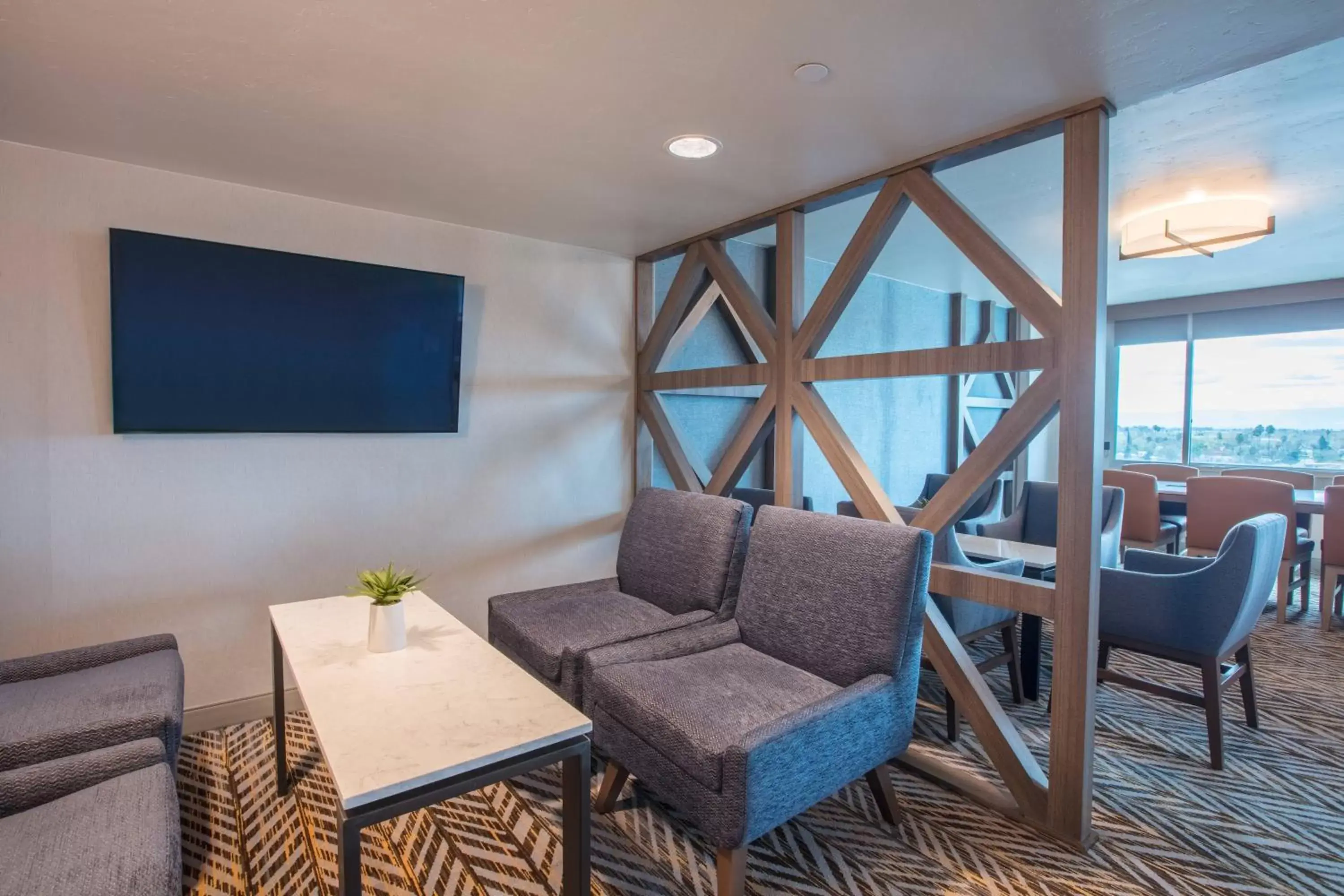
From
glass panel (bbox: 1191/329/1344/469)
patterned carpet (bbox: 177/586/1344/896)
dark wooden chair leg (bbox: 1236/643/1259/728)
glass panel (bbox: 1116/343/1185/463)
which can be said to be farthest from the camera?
glass panel (bbox: 1116/343/1185/463)

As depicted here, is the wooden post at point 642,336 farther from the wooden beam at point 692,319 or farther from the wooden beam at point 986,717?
the wooden beam at point 986,717

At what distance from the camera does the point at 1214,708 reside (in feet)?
8.04

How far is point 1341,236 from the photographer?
3975 mm

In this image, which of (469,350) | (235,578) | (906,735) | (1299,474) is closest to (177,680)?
(235,578)

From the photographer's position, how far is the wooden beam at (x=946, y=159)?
203 centimetres

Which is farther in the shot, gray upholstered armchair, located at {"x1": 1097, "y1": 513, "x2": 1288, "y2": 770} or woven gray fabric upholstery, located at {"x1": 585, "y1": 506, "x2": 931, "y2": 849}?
gray upholstered armchair, located at {"x1": 1097, "y1": 513, "x2": 1288, "y2": 770}

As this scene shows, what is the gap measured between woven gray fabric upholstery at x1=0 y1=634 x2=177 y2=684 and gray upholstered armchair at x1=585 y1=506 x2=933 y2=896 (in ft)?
5.03

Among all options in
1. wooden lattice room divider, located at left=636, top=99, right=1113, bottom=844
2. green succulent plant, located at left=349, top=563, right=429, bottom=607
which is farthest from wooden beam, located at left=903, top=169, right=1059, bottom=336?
green succulent plant, located at left=349, top=563, right=429, bottom=607

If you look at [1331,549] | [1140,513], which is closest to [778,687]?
[1140,513]

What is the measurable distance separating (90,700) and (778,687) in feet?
6.60

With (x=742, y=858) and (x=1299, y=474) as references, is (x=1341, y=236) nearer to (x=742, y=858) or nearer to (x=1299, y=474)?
(x=1299, y=474)

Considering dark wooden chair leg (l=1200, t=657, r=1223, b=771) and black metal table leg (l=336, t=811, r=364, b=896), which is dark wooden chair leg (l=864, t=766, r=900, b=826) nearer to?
dark wooden chair leg (l=1200, t=657, r=1223, b=771)

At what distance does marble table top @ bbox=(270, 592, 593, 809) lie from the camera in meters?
1.29

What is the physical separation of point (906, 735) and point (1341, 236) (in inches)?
176
